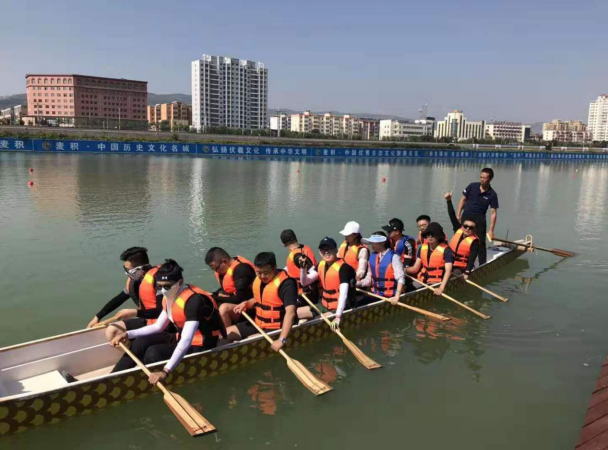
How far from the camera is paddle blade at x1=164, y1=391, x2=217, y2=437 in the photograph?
5168 mm

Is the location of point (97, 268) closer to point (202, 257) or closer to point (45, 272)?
point (45, 272)

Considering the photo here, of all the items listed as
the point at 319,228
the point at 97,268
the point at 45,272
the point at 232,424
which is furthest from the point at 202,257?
the point at 232,424

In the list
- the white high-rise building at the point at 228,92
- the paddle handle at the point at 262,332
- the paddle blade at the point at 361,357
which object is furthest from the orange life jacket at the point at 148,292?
the white high-rise building at the point at 228,92

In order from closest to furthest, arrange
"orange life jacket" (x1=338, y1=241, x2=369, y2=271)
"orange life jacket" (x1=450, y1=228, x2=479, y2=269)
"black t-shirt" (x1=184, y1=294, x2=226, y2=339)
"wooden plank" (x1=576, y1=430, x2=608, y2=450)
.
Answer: "wooden plank" (x1=576, y1=430, x2=608, y2=450) → "black t-shirt" (x1=184, y1=294, x2=226, y2=339) → "orange life jacket" (x1=338, y1=241, x2=369, y2=271) → "orange life jacket" (x1=450, y1=228, x2=479, y2=269)

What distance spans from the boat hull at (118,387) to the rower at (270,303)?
337 mm

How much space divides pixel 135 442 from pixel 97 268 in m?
7.13

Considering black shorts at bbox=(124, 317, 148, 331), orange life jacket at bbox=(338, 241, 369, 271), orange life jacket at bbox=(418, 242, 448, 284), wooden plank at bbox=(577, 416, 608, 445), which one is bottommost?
wooden plank at bbox=(577, 416, 608, 445)

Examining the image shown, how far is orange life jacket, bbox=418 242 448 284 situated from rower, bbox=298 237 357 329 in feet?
7.30

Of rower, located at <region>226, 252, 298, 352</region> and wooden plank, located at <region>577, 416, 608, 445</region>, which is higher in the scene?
rower, located at <region>226, 252, 298, 352</region>

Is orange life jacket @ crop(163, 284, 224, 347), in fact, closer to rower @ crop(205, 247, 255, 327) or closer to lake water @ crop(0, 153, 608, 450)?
lake water @ crop(0, 153, 608, 450)

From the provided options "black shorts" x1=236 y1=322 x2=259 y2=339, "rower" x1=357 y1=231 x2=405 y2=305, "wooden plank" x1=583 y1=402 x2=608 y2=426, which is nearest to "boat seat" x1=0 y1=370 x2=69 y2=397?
"black shorts" x1=236 y1=322 x2=259 y2=339

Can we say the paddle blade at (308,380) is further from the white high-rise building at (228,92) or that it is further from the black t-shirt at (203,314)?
the white high-rise building at (228,92)

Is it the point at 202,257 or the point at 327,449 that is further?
the point at 202,257

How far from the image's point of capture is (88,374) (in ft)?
20.7
